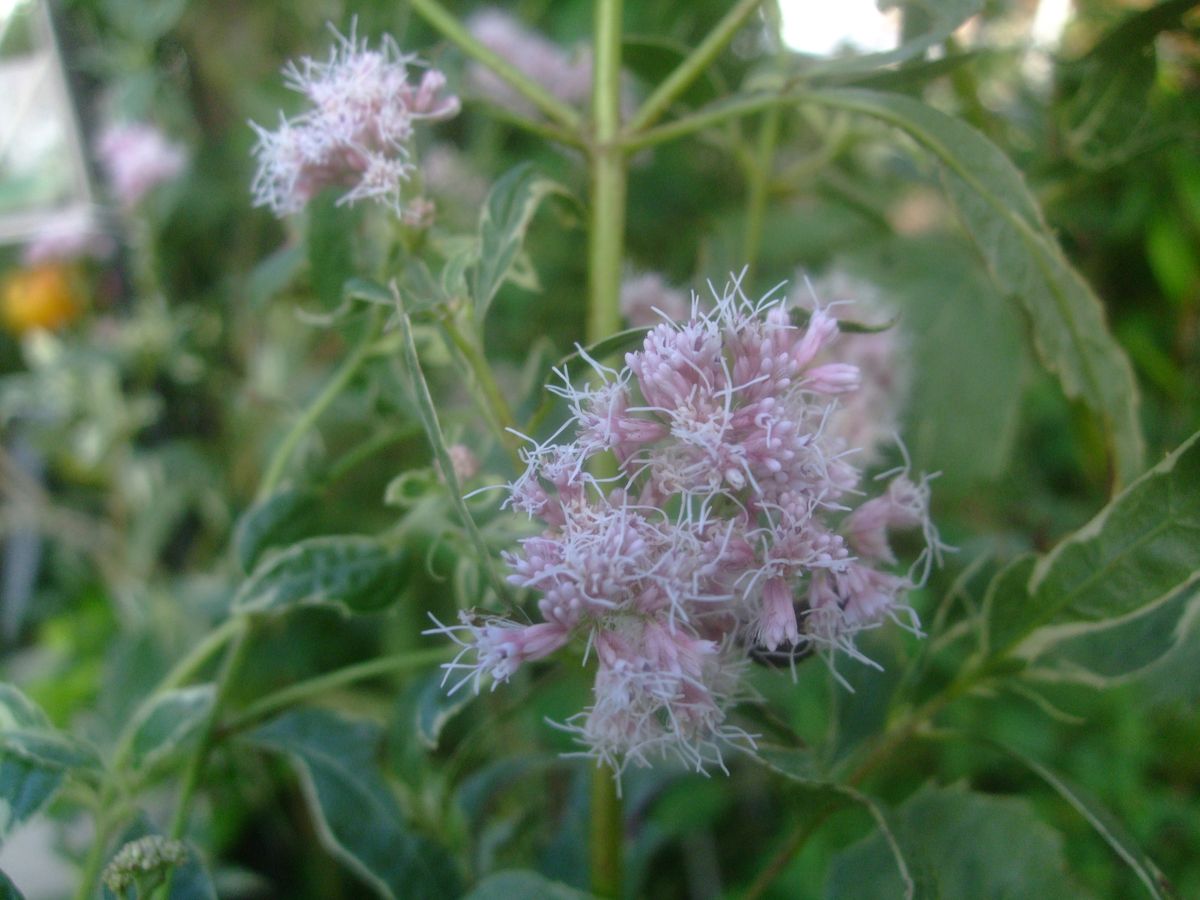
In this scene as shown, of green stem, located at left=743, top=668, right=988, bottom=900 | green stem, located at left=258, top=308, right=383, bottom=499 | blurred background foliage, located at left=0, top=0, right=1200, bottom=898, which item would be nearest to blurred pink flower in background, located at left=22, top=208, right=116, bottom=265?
blurred background foliage, located at left=0, top=0, right=1200, bottom=898

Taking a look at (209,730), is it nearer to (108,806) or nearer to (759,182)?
(108,806)

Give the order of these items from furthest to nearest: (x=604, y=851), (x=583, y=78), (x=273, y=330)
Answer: (x=273, y=330), (x=583, y=78), (x=604, y=851)

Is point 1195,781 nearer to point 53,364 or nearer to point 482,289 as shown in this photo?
point 482,289

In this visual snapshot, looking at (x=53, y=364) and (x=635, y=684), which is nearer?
(x=635, y=684)

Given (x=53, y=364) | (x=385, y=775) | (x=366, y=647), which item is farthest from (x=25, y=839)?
(x=385, y=775)

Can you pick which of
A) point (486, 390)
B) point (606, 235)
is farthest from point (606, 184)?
point (486, 390)

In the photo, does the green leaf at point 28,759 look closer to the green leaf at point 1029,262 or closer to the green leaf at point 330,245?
the green leaf at point 330,245

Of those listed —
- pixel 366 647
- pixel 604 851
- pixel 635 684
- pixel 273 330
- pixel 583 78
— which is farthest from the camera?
pixel 273 330
